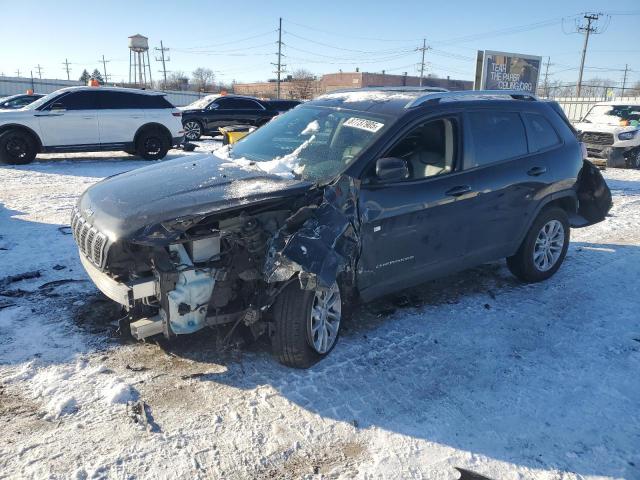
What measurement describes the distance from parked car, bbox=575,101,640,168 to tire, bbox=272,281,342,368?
1387cm

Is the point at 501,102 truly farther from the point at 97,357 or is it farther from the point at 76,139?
the point at 76,139

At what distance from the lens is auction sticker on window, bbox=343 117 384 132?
13.4 feet

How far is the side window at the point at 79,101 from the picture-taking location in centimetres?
1180

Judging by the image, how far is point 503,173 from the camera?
4.71m

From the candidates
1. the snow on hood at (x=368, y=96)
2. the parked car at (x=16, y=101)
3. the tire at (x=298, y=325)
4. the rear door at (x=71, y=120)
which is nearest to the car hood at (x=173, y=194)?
the tire at (x=298, y=325)

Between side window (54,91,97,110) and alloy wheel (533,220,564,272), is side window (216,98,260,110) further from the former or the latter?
alloy wheel (533,220,564,272)

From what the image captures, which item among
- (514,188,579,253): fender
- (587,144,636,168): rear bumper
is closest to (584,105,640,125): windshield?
(587,144,636,168): rear bumper

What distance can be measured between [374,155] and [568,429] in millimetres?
2246

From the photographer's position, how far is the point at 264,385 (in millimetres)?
3371

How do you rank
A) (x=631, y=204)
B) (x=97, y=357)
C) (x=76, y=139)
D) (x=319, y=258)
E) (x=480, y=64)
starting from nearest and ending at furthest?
(x=319, y=258), (x=97, y=357), (x=631, y=204), (x=76, y=139), (x=480, y=64)

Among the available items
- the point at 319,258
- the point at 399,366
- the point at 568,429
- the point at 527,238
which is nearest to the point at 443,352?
the point at 399,366

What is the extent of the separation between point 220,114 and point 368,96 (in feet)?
47.8

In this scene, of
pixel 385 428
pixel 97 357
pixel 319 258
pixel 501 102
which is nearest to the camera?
pixel 385 428

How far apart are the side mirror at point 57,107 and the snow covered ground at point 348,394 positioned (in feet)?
25.9
